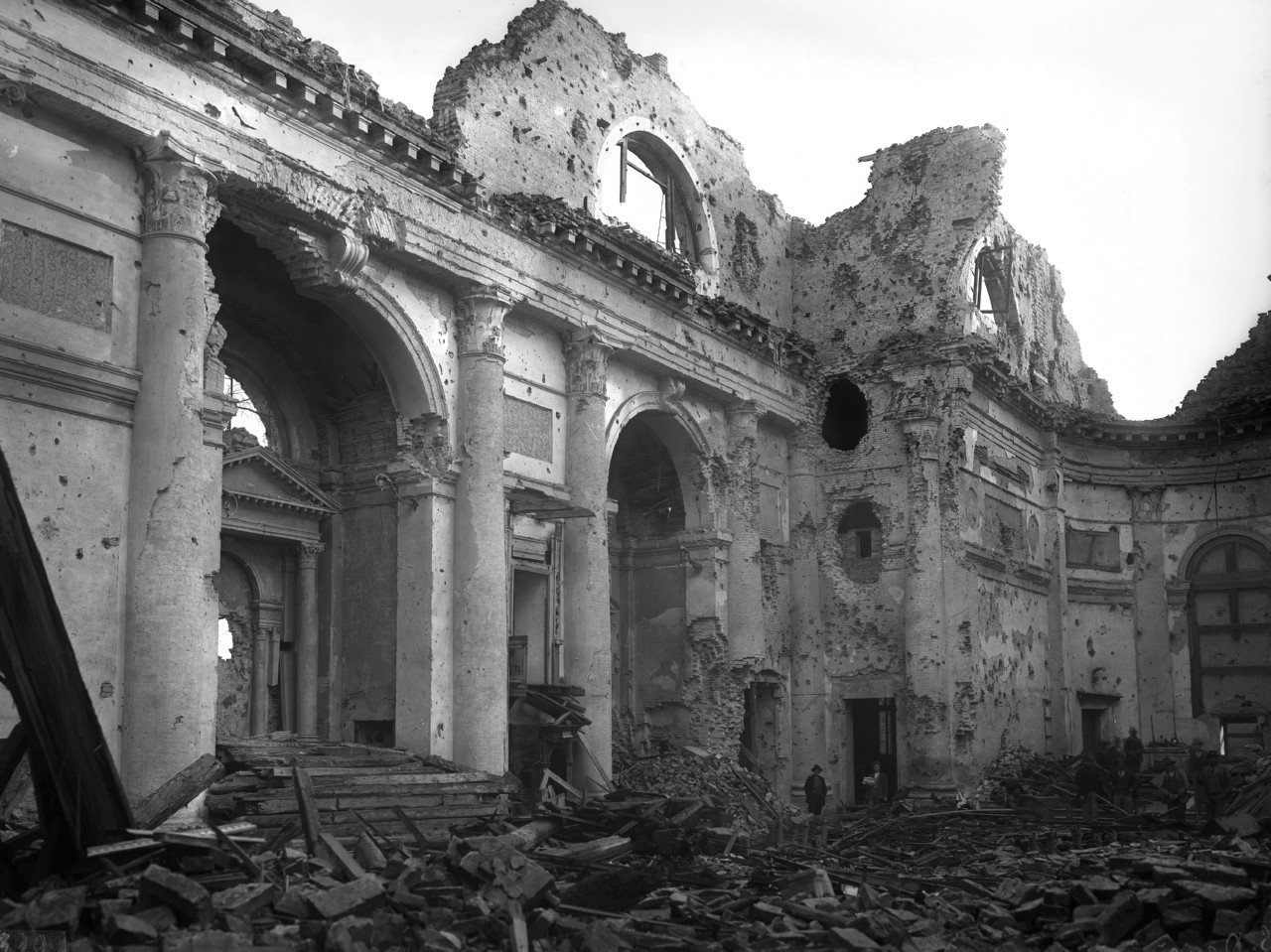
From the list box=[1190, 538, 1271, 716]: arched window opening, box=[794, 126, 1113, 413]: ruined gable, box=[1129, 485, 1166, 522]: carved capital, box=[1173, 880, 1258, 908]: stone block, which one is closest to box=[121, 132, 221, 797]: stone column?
box=[1173, 880, 1258, 908]: stone block

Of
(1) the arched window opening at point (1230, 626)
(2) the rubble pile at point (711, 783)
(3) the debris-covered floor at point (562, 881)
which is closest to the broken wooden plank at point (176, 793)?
(3) the debris-covered floor at point (562, 881)

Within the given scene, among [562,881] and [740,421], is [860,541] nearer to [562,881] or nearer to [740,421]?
[740,421]

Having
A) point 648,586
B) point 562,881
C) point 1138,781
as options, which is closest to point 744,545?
point 648,586

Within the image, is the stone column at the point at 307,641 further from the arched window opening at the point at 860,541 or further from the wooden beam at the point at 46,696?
the arched window opening at the point at 860,541

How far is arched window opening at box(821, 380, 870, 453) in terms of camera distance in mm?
24141

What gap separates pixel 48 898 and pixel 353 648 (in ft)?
28.5

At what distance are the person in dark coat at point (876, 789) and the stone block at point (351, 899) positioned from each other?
1359 centimetres

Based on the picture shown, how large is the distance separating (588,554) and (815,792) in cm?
553

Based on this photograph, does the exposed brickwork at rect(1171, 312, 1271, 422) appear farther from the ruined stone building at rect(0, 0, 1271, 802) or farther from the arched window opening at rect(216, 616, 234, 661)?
the arched window opening at rect(216, 616, 234, 661)

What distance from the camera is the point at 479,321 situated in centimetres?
1620

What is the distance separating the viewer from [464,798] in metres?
13.7

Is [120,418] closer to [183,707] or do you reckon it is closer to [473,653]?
[183,707]

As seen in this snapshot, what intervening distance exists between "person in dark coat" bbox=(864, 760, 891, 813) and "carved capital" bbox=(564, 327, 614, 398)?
7.59 metres

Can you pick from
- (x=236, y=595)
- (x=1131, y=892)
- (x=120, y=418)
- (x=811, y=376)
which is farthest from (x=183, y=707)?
(x=811, y=376)
